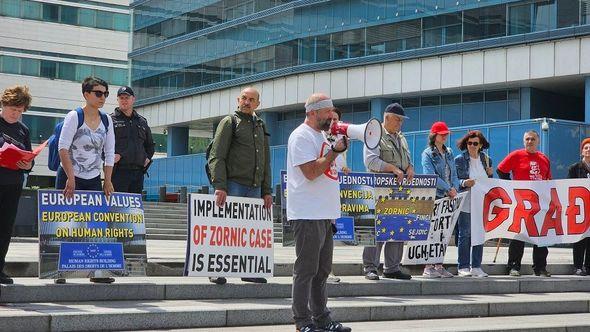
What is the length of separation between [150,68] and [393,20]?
72.7 ft

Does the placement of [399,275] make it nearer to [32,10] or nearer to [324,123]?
[324,123]

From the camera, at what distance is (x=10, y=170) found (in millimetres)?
8461

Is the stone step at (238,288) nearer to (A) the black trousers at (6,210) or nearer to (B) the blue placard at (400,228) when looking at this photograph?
(A) the black trousers at (6,210)

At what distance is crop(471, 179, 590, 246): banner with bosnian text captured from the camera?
12.9 meters

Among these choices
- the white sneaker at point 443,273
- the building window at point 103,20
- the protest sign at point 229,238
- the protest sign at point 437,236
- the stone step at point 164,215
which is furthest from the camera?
the building window at point 103,20

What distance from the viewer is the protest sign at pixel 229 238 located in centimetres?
953

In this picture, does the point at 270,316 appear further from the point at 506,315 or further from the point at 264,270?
the point at 506,315

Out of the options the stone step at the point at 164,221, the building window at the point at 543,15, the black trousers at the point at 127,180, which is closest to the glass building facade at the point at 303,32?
the building window at the point at 543,15

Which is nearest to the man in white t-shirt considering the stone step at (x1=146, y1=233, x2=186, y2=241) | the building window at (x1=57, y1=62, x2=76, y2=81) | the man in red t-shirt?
the man in red t-shirt

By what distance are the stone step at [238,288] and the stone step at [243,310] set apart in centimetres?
11

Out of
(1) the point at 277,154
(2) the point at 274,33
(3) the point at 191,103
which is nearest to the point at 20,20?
(3) the point at 191,103

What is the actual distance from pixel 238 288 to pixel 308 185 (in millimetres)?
2230

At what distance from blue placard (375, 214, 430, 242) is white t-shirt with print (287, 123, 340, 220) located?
3.24 metres

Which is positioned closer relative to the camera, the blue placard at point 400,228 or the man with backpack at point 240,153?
the man with backpack at point 240,153
